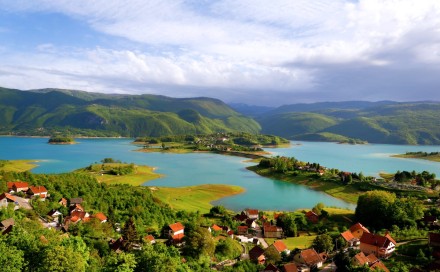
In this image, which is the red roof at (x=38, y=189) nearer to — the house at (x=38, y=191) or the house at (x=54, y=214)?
the house at (x=38, y=191)

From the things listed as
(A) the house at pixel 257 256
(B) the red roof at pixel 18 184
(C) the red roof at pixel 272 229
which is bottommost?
(C) the red roof at pixel 272 229

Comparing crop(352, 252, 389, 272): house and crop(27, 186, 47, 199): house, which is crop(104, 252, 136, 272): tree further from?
crop(27, 186, 47, 199): house

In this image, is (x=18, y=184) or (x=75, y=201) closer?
(x=75, y=201)

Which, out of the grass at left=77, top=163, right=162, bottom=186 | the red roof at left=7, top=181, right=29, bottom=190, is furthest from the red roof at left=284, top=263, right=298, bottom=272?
the grass at left=77, top=163, right=162, bottom=186

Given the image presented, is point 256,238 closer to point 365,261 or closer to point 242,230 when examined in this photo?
point 242,230

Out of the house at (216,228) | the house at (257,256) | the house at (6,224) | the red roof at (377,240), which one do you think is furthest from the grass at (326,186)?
the house at (6,224)

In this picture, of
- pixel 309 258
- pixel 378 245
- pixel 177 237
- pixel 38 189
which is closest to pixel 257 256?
pixel 309 258
